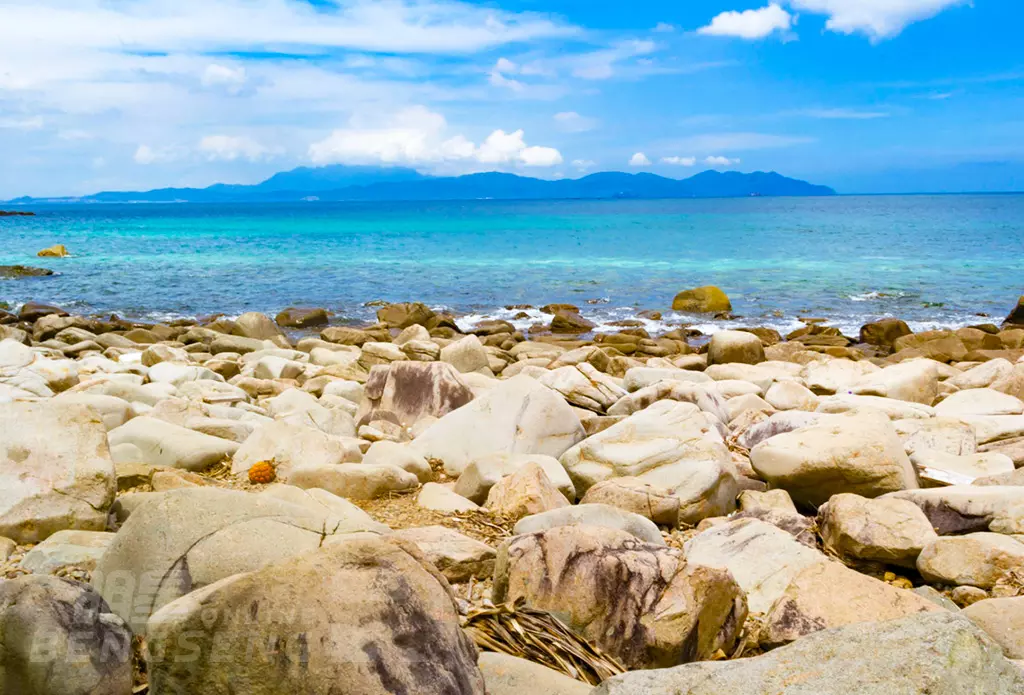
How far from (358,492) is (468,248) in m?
41.4

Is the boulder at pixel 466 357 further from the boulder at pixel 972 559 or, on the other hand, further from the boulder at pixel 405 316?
the boulder at pixel 972 559

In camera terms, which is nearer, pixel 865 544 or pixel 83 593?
pixel 83 593

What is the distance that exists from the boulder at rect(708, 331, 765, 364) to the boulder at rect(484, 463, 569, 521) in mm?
9463

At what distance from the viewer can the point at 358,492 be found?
5.45m

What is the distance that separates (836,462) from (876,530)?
2.58 feet

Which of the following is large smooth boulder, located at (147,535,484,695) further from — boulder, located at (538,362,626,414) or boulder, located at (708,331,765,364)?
boulder, located at (708,331,765,364)

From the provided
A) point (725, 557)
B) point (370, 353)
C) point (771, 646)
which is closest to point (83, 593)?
point (771, 646)

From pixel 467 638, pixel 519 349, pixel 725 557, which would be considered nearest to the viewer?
pixel 467 638

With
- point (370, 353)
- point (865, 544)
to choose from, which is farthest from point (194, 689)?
point (370, 353)

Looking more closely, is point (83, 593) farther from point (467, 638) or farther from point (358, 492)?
point (358, 492)

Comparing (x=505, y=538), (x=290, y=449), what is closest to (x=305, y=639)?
(x=505, y=538)

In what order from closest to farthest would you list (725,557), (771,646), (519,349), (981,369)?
(771,646)
(725,557)
(981,369)
(519,349)

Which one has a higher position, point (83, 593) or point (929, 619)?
point (929, 619)

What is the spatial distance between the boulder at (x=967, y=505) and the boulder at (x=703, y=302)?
17346mm
